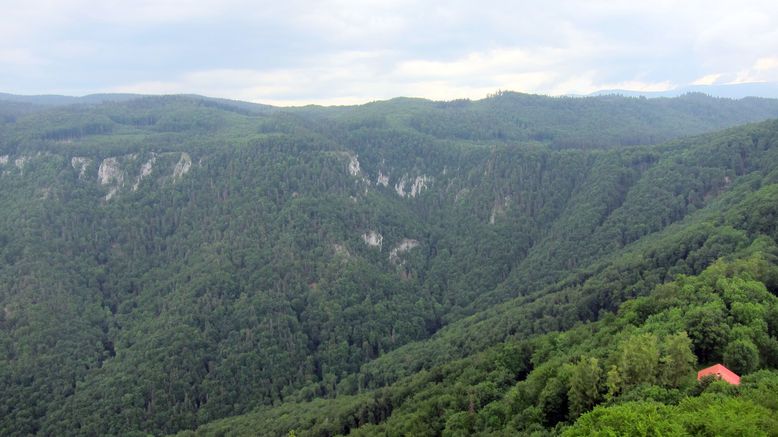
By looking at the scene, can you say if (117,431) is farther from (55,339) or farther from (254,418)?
(55,339)

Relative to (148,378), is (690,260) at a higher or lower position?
higher

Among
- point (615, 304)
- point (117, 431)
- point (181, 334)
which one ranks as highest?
point (615, 304)

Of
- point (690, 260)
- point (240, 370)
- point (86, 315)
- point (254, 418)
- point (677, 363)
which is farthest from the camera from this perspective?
point (86, 315)

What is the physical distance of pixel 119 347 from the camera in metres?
180

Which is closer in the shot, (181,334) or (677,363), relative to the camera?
(677,363)

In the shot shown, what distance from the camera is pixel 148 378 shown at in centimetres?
A: 15700

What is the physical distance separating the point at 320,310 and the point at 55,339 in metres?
86.3

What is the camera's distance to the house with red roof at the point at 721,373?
57.1 metres

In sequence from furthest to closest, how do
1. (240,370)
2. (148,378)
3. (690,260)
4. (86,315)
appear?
(86,315)
(240,370)
(148,378)
(690,260)

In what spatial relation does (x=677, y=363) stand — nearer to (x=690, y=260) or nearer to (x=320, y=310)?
(x=690, y=260)

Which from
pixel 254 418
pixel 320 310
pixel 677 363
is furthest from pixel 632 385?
pixel 320 310

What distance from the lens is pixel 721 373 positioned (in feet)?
191

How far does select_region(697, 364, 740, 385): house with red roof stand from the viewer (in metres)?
57.1

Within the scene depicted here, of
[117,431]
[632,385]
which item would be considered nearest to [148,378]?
[117,431]
